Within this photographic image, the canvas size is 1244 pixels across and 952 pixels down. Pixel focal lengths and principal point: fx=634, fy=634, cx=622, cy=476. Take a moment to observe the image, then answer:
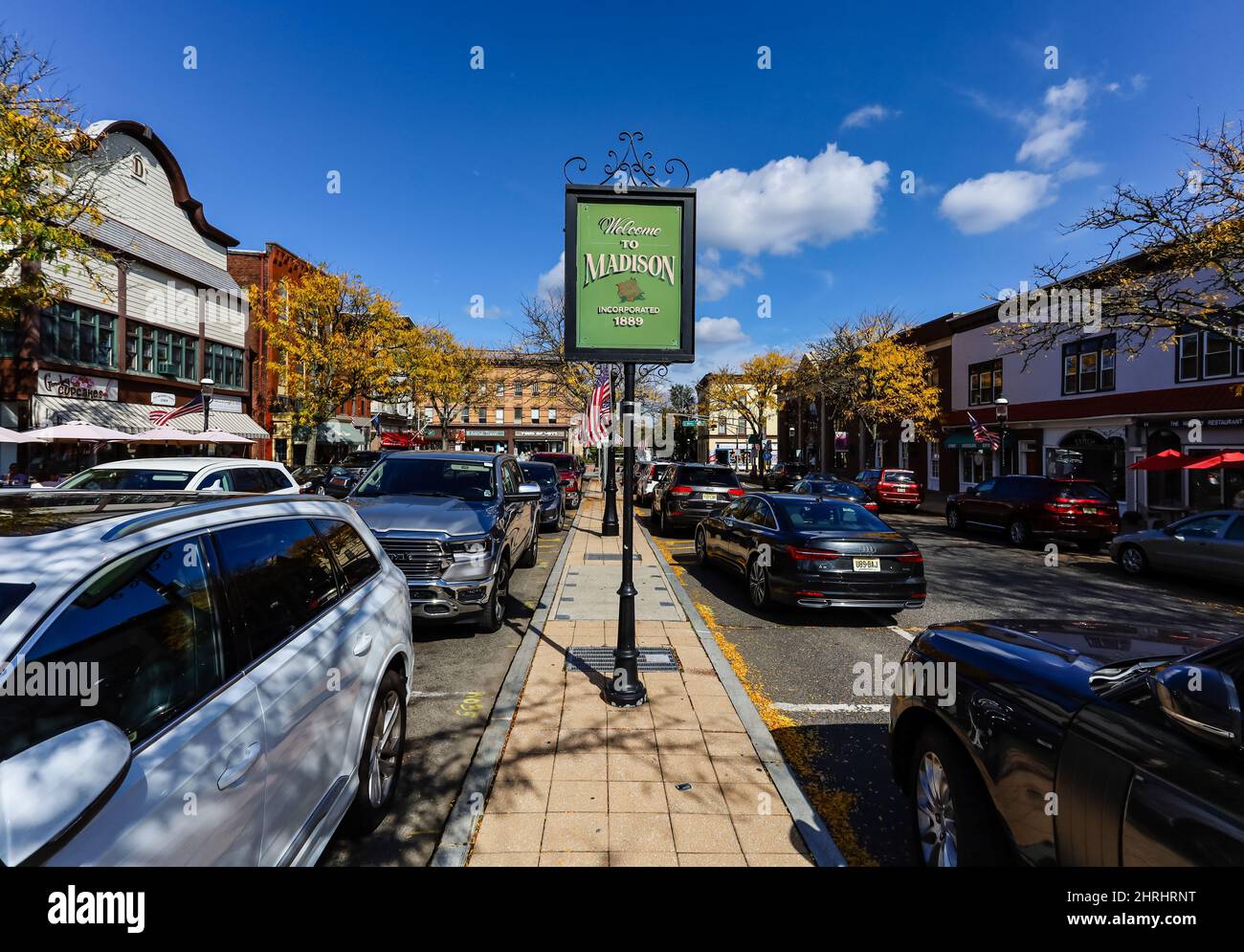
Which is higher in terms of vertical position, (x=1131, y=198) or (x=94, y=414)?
(x=1131, y=198)

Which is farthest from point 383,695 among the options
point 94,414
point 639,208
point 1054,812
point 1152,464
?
point 94,414

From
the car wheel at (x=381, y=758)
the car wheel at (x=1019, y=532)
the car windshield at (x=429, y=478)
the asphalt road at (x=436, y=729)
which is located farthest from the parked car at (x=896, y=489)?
the car wheel at (x=381, y=758)

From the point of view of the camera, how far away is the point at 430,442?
70125 mm

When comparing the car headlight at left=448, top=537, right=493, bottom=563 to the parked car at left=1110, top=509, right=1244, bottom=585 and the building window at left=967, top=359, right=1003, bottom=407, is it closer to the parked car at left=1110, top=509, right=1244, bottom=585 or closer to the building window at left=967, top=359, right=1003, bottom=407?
the parked car at left=1110, top=509, right=1244, bottom=585

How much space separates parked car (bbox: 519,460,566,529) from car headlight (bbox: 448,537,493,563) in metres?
9.85

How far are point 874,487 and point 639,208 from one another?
24078mm

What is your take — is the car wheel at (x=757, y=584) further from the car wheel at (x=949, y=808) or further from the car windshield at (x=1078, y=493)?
the car windshield at (x=1078, y=493)

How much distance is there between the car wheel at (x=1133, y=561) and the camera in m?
11.8

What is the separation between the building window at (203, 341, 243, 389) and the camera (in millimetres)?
30125

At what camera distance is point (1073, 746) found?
2.10 m

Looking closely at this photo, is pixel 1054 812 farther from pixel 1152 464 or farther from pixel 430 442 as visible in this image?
pixel 430 442

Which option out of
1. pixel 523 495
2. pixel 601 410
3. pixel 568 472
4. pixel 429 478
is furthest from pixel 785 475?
pixel 429 478

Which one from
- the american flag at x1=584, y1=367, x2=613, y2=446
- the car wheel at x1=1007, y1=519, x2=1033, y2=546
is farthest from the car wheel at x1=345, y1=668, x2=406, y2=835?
the car wheel at x1=1007, y1=519, x2=1033, y2=546

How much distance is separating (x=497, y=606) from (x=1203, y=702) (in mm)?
6365
